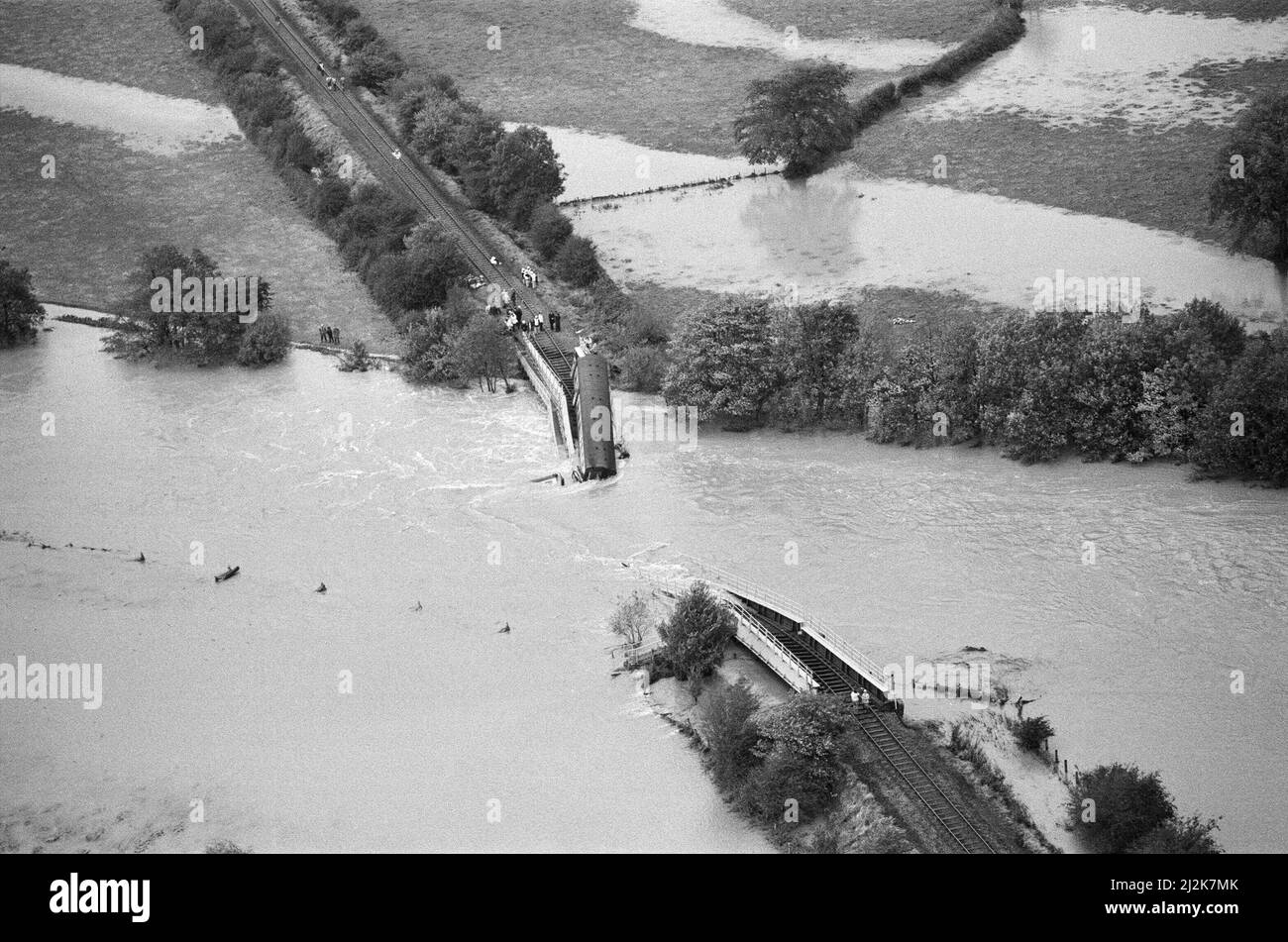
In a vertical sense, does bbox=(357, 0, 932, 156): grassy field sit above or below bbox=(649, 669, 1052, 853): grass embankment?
above

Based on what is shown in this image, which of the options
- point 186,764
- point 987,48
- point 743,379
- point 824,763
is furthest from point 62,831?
point 987,48

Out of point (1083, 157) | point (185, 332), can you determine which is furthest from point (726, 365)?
point (1083, 157)

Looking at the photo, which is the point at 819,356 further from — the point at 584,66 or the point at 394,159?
the point at 584,66

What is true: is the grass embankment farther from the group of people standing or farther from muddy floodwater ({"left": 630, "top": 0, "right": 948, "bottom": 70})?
muddy floodwater ({"left": 630, "top": 0, "right": 948, "bottom": 70})

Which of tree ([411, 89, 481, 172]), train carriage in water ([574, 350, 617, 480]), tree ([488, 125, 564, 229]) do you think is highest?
tree ([411, 89, 481, 172])

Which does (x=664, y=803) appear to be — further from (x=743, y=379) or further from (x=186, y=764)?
(x=743, y=379)

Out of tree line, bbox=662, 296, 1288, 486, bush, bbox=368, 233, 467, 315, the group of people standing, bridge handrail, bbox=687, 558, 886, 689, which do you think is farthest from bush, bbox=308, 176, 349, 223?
bridge handrail, bbox=687, 558, 886, 689
